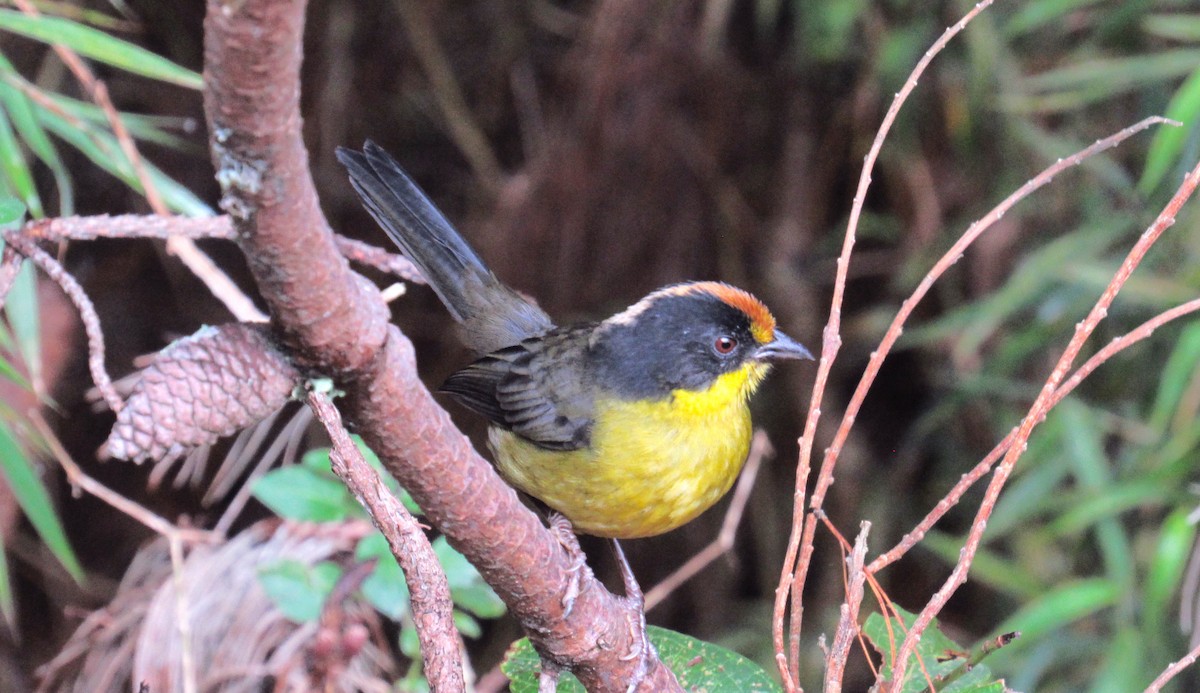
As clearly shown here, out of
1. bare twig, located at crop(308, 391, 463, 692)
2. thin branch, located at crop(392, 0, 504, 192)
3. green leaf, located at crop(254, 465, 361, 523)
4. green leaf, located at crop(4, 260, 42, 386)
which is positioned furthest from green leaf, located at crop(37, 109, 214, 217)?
thin branch, located at crop(392, 0, 504, 192)

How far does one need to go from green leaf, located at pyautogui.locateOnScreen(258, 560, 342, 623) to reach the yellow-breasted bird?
0.57 metres

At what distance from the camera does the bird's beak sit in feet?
9.50

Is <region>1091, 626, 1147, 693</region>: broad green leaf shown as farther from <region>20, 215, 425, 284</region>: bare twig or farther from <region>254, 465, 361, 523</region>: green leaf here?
<region>20, 215, 425, 284</region>: bare twig

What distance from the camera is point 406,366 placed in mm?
1304

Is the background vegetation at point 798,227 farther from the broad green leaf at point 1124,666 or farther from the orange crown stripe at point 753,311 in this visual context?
the orange crown stripe at point 753,311

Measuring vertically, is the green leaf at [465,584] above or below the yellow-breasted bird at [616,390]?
below

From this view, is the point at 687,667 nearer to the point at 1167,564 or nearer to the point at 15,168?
the point at 15,168

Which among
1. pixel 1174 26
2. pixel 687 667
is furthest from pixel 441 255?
pixel 1174 26

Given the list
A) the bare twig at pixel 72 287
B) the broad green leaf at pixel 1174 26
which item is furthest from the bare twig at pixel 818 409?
the broad green leaf at pixel 1174 26

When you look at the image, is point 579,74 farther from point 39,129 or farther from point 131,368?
point 39,129

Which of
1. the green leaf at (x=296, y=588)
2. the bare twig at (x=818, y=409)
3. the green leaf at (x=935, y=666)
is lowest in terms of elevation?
the green leaf at (x=296, y=588)

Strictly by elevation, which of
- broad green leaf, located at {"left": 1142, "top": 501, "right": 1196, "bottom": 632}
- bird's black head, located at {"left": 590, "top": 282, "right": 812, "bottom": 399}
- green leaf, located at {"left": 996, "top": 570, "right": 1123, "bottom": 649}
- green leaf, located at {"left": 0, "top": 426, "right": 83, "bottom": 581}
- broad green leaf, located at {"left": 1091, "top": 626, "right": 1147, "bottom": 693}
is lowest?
broad green leaf, located at {"left": 1091, "top": 626, "right": 1147, "bottom": 693}

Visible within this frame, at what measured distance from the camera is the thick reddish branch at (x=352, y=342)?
96cm

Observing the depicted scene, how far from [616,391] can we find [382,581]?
73cm
